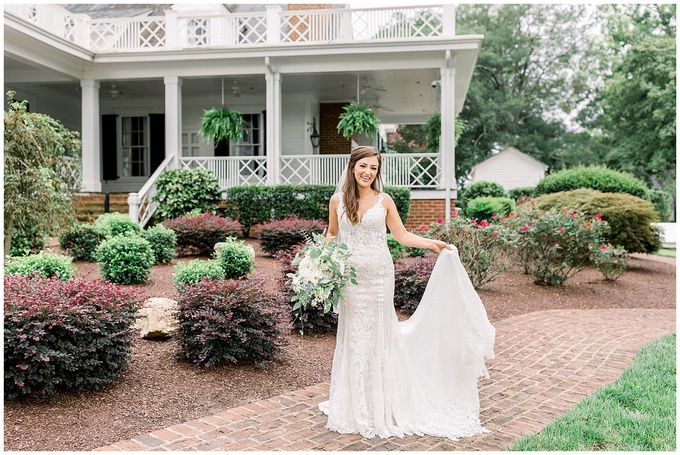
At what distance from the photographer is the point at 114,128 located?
1845cm

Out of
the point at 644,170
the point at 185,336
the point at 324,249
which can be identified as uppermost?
the point at 644,170

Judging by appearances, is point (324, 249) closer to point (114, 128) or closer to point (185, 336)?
point (185, 336)

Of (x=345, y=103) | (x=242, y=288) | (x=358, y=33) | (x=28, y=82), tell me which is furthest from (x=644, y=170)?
(x=242, y=288)

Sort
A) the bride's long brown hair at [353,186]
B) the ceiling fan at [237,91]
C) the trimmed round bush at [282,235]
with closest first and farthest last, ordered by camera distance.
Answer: the bride's long brown hair at [353,186] < the trimmed round bush at [282,235] < the ceiling fan at [237,91]

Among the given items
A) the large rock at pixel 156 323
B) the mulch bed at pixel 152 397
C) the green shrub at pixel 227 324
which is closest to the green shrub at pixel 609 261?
the mulch bed at pixel 152 397

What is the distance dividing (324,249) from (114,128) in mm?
16273

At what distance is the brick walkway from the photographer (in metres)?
3.80

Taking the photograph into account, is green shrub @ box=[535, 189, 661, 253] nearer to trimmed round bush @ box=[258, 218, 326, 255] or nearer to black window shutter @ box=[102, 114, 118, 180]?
trimmed round bush @ box=[258, 218, 326, 255]

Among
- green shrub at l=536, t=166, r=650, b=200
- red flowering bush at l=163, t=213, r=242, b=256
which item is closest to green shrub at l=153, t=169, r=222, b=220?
red flowering bush at l=163, t=213, r=242, b=256

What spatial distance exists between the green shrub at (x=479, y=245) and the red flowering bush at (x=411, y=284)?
4.39 ft

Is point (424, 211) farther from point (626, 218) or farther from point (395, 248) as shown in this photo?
point (626, 218)

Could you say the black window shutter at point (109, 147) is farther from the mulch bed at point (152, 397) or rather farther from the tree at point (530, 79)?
the tree at point (530, 79)

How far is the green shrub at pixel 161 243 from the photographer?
10.0 m

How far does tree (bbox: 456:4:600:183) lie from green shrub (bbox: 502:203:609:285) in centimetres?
2983
